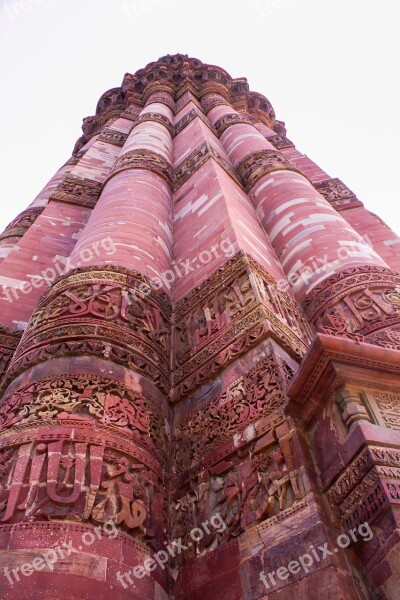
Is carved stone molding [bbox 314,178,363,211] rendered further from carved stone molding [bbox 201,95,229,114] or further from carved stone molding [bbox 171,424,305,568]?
carved stone molding [bbox 171,424,305,568]

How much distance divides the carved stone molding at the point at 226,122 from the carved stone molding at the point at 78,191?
12.6 feet

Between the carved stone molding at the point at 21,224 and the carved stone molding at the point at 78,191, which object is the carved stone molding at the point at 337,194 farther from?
the carved stone molding at the point at 21,224

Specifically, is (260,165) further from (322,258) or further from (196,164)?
(322,258)

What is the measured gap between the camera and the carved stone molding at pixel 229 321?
4402mm

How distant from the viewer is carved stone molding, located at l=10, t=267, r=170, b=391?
14.3ft

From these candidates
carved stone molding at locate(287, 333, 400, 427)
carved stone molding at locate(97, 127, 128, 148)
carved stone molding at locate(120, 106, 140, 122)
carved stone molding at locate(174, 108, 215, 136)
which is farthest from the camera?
carved stone molding at locate(120, 106, 140, 122)

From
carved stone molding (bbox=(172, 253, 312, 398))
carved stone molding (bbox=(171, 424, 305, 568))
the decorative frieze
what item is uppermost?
carved stone molding (bbox=(172, 253, 312, 398))

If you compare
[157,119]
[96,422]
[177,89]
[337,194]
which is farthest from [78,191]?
[177,89]

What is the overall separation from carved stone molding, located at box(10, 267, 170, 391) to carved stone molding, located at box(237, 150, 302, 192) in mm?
4709

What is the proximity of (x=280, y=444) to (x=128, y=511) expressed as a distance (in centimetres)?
107

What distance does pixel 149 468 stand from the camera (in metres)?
3.65

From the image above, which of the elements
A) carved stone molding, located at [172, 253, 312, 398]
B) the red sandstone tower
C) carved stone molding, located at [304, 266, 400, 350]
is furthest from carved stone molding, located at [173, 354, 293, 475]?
carved stone molding, located at [304, 266, 400, 350]

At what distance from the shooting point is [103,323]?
15.2ft

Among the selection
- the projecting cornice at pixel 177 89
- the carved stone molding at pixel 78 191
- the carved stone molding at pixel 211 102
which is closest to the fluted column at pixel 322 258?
the carved stone molding at pixel 78 191
